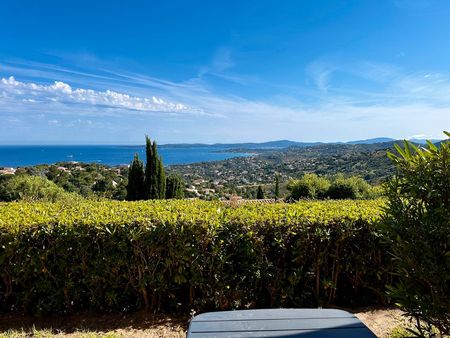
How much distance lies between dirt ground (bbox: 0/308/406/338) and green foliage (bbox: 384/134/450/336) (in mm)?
1437

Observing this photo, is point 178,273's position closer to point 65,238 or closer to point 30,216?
point 65,238

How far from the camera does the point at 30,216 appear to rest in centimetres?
378

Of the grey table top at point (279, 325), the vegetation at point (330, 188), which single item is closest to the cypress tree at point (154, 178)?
the vegetation at point (330, 188)

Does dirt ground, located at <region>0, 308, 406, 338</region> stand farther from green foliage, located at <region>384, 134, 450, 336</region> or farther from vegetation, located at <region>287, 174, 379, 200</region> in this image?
vegetation, located at <region>287, 174, 379, 200</region>

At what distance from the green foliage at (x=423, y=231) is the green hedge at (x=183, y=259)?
1.51m

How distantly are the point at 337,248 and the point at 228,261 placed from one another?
4.40 ft

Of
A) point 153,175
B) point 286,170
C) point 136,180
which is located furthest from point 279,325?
point 286,170

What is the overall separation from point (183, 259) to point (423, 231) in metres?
2.42

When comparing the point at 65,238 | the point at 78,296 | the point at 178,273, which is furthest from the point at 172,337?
the point at 65,238

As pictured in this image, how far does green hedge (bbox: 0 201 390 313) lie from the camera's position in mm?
3506

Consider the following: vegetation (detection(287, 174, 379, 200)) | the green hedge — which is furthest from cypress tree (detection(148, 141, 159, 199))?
the green hedge

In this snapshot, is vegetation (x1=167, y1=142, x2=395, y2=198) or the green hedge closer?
the green hedge

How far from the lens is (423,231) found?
2.02 metres

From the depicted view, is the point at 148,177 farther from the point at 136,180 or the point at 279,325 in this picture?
the point at 279,325
